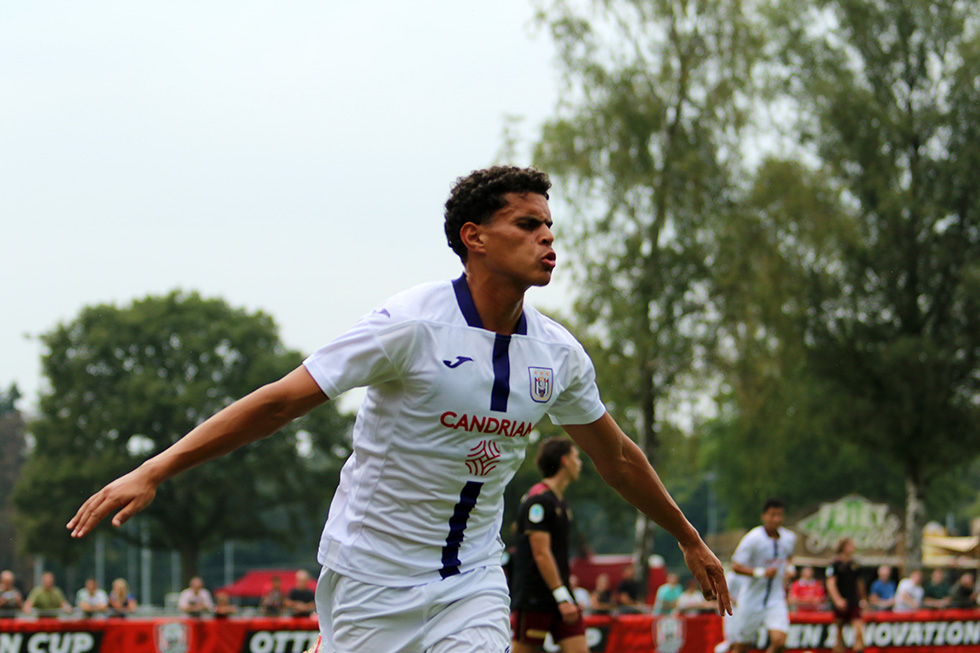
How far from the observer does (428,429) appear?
13.1 ft

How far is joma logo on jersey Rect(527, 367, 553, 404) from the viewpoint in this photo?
13.6 ft

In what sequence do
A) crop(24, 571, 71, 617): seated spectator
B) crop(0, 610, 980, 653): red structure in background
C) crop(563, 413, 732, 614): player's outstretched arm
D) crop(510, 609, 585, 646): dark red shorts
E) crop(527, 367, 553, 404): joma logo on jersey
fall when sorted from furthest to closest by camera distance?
crop(24, 571, 71, 617): seated spectator
crop(0, 610, 980, 653): red structure in background
crop(510, 609, 585, 646): dark red shorts
crop(563, 413, 732, 614): player's outstretched arm
crop(527, 367, 553, 404): joma logo on jersey

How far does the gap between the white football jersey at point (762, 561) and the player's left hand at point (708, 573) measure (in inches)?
322

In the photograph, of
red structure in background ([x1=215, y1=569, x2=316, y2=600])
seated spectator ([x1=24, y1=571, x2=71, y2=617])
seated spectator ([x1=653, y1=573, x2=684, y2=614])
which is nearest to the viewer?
seated spectator ([x1=24, y1=571, x2=71, y2=617])

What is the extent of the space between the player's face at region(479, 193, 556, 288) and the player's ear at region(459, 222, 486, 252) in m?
0.02

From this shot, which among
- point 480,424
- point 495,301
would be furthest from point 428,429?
point 495,301

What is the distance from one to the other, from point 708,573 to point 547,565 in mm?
4100

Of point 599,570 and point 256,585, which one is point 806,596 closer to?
point 599,570

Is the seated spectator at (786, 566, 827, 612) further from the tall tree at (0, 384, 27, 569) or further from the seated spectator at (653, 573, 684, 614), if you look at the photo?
the tall tree at (0, 384, 27, 569)

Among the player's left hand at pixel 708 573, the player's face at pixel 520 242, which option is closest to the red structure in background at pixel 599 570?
the player's left hand at pixel 708 573

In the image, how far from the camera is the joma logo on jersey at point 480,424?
3.97m

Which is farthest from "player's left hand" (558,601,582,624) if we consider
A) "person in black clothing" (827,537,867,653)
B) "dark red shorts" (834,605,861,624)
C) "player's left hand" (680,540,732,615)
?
"dark red shorts" (834,605,861,624)

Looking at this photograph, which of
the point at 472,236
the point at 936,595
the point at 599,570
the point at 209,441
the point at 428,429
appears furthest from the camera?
the point at 599,570

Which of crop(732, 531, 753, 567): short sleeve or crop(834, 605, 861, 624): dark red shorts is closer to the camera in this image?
crop(732, 531, 753, 567): short sleeve
